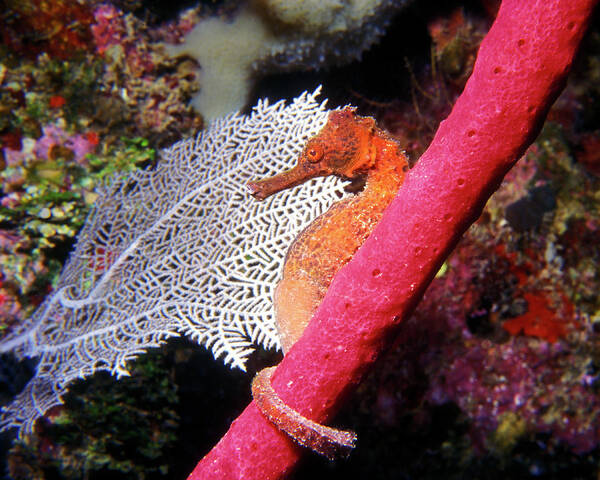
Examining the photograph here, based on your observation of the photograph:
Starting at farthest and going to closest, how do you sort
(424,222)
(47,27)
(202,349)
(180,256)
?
(47,27) → (202,349) → (180,256) → (424,222)

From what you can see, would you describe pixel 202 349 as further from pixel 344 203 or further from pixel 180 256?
pixel 344 203

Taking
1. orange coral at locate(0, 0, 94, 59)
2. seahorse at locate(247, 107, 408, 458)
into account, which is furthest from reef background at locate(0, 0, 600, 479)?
seahorse at locate(247, 107, 408, 458)

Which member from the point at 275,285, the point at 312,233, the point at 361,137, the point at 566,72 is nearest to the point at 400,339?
the point at 275,285

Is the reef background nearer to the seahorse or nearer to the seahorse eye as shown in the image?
the seahorse

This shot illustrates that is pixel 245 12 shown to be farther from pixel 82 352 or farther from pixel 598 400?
pixel 598 400

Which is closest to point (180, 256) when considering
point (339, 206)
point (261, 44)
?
point (339, 206)

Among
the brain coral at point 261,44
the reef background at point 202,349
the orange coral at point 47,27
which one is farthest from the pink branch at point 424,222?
the orange coral at point 47,27
